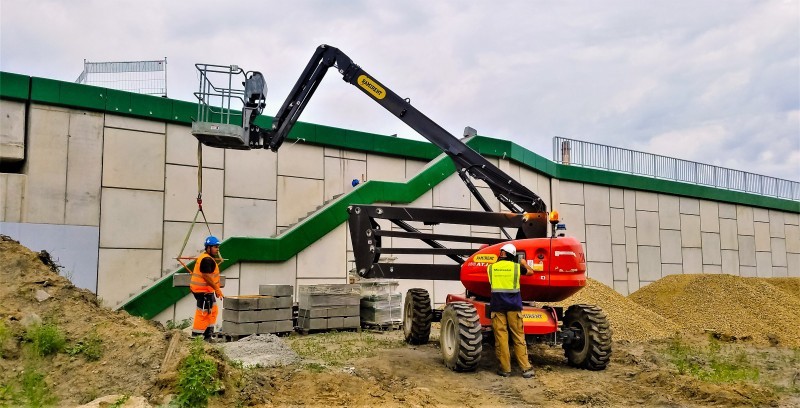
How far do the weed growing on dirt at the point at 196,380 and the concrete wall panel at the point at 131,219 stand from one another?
24.5ft

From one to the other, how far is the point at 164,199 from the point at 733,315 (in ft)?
53.5

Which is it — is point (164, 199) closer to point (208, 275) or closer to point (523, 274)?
point (208, 275)

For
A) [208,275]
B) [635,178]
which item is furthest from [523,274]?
[635,178]

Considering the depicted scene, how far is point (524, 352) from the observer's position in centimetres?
895

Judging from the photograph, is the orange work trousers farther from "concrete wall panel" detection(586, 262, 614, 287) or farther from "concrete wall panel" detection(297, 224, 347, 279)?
"concrete wall panel" detection(586, 262, 614, 287)

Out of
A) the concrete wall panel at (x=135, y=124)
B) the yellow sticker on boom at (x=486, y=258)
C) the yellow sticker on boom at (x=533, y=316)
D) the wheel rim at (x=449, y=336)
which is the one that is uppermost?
the concrete wall panel at (x=135, y=124)

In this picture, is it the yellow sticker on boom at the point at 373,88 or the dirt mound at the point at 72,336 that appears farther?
the yellow sticker on boom at the point at 373,88

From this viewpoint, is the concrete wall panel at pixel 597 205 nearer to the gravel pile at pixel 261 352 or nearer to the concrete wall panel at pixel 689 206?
the concrete wall panel at pixel 689 206

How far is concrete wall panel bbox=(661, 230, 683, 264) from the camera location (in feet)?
79.5

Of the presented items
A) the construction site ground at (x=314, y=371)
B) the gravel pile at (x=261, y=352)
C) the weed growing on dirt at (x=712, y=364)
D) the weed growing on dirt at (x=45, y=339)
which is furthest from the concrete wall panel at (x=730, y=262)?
the weed growing on dirt at (x=45, y=339)

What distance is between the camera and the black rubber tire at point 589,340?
30.5ft

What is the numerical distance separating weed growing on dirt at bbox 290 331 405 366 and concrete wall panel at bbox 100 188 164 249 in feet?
14.3

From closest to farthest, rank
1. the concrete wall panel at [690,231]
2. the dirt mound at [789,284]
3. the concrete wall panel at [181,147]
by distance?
1. the concrete wall panel at [181,147]
2. the dirt mound at [789,284]
3. the concrete wall panel at [690,231]

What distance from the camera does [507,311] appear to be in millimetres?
8945
